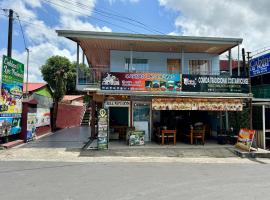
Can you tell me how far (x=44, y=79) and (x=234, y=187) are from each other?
36498 mm

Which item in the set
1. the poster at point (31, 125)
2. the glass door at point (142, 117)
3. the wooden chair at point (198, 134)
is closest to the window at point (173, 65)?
the glass door at point (142, 117)

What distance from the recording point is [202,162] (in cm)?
1046

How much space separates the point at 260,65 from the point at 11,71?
582 inches

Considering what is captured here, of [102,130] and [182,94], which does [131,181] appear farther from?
[182,94]

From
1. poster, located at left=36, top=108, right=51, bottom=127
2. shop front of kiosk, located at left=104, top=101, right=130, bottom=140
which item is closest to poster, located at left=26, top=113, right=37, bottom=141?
poster, located at left=36, top=108, right=51, bottom=127

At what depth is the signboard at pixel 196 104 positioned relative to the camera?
13805 millimetres

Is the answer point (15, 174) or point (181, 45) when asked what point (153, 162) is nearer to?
point (15, 174)

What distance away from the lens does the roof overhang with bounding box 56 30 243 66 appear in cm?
1436

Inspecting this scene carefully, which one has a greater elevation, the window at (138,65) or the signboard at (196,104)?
the window at (138,65)

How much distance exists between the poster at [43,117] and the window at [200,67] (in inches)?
408

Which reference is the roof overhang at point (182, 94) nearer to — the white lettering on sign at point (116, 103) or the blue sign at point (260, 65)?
the white lettering on sign at point (116, 103)

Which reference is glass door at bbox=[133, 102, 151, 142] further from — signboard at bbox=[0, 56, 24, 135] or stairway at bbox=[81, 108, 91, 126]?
stairway at bbox=[81, 108, 91, 126]

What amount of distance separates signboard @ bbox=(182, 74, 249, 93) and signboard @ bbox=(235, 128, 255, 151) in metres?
2.58

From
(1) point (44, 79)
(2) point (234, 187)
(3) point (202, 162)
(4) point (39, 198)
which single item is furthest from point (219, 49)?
(1) point (44, 79)
